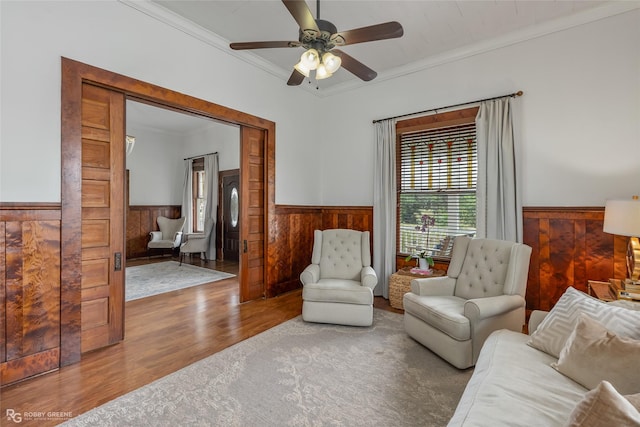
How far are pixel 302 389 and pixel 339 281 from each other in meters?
1.58

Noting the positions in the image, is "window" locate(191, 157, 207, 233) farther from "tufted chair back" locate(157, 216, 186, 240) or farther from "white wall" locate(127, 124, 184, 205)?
"white wall" locate(127, 124, 184, 205)

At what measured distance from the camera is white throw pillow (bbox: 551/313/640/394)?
4.23 feet

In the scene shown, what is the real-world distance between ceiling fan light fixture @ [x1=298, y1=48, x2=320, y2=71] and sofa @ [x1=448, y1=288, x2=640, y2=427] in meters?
2.26

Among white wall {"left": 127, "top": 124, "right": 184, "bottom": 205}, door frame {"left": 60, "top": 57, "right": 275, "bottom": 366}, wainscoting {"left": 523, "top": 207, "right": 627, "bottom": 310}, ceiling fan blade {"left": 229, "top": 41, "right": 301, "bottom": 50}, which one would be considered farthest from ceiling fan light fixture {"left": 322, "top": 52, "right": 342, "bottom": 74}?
white wall {"left": 127, "top": 124, "right": 184, "bottom": 205}

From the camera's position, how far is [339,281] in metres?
3.61

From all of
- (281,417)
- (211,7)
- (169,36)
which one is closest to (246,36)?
Result: (211,7)

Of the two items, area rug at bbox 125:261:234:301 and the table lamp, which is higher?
the table lamp

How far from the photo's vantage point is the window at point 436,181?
3.88m

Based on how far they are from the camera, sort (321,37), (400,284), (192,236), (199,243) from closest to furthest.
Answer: (321,37) → (400,284) → (199,243) → (192,236)

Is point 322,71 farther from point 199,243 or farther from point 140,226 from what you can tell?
point 140,226

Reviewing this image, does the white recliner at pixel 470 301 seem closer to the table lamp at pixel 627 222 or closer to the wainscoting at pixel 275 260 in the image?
the table lamp at pixel 627 222

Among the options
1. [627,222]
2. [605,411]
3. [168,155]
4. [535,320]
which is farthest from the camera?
[168,155]

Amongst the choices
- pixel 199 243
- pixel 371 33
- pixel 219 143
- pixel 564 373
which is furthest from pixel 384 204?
pixel 219 143

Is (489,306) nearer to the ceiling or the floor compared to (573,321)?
nearer to the floor
